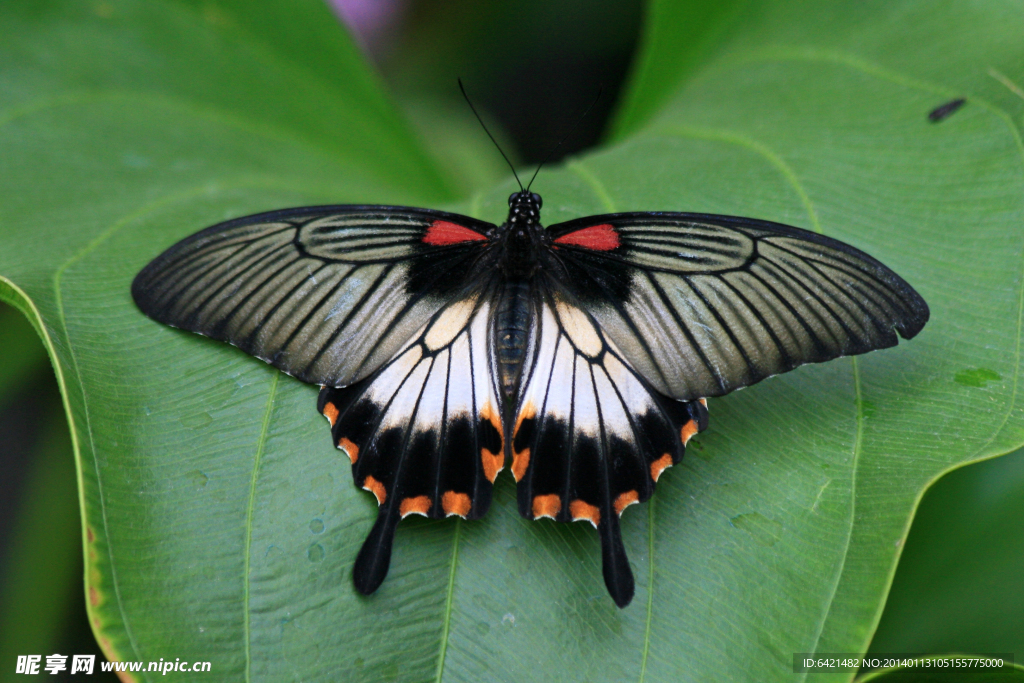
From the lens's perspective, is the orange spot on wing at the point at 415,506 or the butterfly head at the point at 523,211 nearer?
the orange spot on wing at the point at 415,506

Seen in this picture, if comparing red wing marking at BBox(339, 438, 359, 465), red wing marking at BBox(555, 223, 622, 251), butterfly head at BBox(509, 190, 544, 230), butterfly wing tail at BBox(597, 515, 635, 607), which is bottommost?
butterfly wing tail at BBox(597, 515, 635, 607)

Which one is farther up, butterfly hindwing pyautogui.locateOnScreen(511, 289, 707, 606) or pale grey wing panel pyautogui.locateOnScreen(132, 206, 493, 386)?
pale grey wing panel pyautogui.locateOnScreen(132, 206, 493, 386)

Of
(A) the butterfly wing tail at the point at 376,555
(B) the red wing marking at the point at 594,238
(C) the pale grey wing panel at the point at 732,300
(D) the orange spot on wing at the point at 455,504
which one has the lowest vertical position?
(A) the butterfly wing tail at the point at 376,555

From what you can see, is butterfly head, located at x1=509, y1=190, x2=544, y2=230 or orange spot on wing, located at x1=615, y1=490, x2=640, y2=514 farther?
butterfly head, located at x1=509, y1=190, x2=544, y2=230

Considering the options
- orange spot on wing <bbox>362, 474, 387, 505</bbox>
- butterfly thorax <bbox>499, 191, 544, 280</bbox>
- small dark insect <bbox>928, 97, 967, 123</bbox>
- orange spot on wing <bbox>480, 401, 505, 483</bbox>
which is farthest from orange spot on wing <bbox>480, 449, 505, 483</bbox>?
small dark insect <bbox>928, 97, 967, 123</bbox>

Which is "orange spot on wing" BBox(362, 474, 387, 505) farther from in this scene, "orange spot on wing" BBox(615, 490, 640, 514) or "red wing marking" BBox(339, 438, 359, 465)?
"orange spot on wing" BBox(615, 490, 640, 514)

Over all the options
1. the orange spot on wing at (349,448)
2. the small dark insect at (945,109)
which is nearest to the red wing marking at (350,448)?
the orange spot on wing at (349,448)

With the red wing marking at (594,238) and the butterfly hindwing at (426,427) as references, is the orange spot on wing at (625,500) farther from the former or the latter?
the red wing marking at (594,238)

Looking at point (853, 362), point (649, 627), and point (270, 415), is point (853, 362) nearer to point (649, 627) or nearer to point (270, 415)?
point (649, 627)
